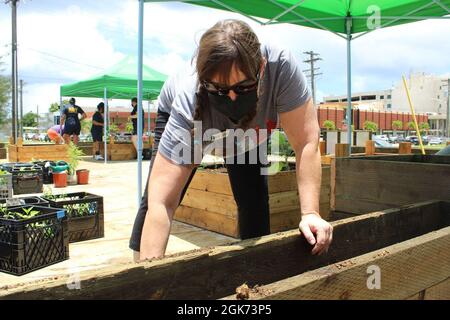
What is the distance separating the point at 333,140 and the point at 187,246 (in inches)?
290

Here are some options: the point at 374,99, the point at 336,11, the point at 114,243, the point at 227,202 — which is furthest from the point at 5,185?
the point at 374,99

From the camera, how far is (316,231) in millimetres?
1473

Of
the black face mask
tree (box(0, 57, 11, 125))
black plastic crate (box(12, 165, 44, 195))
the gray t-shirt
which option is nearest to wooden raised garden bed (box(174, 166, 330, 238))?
the gray t-shirt

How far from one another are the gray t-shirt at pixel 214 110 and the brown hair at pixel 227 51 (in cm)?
22

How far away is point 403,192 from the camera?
2.53 metres

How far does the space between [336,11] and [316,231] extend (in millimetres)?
4935

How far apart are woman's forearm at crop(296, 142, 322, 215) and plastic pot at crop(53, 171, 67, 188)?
6.31 m

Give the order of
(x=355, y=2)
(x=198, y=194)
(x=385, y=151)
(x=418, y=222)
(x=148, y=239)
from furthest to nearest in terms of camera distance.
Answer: (x=385, y=151) → (x=355, y=2) → (x=198, y=194) → (x=418, y=222) → (x=148, y=239)

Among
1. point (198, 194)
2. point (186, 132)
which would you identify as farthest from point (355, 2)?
point (186, 132)

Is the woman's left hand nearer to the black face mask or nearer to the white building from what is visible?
the black face mask

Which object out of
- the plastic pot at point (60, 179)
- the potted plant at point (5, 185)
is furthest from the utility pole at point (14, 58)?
the potted plant at point (5, 185)

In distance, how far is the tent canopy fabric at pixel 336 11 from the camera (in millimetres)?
5082
